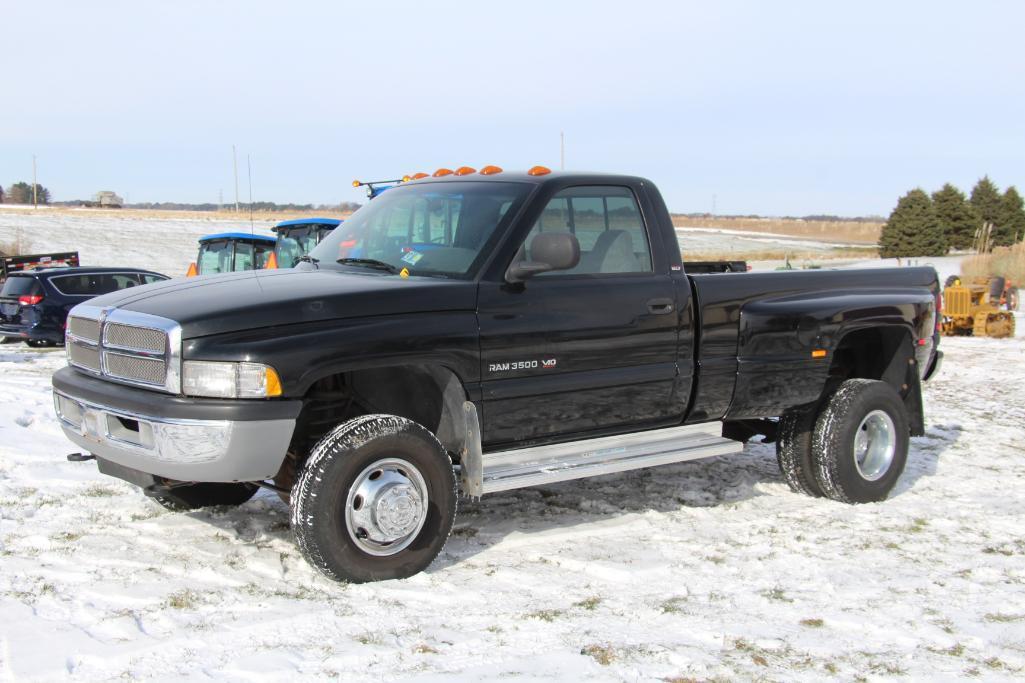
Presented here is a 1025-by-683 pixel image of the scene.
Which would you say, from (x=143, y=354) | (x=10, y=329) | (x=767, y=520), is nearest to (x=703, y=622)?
(x=767, y=520)

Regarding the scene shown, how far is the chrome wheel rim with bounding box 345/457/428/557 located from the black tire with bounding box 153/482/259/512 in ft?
4.66

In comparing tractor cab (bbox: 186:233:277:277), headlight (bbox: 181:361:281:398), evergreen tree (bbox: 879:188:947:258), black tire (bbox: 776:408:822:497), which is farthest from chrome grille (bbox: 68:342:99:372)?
evergreen tree (bbox: 879:188:947:258)

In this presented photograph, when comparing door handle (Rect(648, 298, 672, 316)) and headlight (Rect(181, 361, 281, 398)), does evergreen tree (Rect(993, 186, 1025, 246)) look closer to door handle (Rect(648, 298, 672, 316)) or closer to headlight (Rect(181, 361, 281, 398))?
door handle (Rect(648, 298, 672, 316))

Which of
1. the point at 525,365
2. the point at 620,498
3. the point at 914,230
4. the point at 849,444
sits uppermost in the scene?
the point at 914,230

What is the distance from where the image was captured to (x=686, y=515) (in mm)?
6273

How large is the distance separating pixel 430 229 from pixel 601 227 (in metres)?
0.95

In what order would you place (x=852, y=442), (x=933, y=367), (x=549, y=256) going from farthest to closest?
(x=933, y=367), (x=852, y=442), (x=549, y=256)

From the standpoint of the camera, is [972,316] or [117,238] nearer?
[972,316]

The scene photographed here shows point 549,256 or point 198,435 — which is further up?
point 549,256

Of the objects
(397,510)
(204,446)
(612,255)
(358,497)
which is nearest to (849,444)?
(612,255)

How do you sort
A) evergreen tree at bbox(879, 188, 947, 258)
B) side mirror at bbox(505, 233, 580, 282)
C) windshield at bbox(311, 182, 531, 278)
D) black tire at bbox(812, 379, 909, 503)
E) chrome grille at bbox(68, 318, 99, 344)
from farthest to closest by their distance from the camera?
evergreen tree at bbox(879, 188, 947, 258) → black tire at bbox(812, 379, 909, 503) → windshield at bbox(311, 182, 531, 278) → side mirror at bbox(505, 233, 580, 282) → chrome grille at bbox(68, 318, 99, 344)

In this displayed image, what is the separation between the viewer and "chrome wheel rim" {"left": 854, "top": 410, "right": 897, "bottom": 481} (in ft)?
22.4

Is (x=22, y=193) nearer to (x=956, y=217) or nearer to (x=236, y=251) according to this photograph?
(x=956, y=217)

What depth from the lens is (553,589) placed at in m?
4.88
